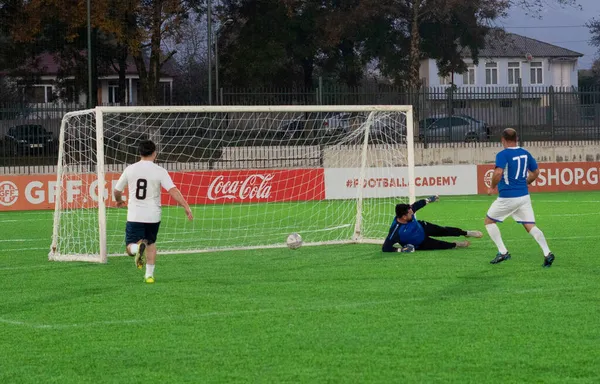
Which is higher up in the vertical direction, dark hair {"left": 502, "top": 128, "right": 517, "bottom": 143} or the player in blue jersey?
dark hair {"left": 502, "top": 128, "right": 517, "bottom": 143}

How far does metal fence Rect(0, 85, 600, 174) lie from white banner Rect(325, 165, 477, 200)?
126 inches

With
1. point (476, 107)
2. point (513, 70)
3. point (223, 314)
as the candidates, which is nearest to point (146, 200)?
point (223, 314)

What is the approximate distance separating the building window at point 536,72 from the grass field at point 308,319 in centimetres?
9140

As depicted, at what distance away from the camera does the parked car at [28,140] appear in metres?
30.7

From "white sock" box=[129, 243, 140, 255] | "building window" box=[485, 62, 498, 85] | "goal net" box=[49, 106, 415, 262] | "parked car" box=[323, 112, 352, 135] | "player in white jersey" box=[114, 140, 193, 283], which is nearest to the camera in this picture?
"white sock" box=[129, 243, 140, 255]

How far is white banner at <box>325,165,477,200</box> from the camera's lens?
29.1 m

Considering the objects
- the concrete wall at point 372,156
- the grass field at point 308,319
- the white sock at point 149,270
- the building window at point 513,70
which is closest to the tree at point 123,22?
the concrete wall at point 372,156

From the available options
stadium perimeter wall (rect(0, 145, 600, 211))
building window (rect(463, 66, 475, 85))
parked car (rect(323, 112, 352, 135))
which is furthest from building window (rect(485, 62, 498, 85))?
parked car (rect(323, 112, 352, 135))

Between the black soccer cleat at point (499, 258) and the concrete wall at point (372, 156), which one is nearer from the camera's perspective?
the black soccer cleat at point (499, 258)

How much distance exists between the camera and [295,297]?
38.0 ft

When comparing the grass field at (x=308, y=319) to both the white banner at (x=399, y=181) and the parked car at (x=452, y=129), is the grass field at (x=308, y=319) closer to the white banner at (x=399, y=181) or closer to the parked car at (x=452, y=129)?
the white banner at (x=399, y=181)

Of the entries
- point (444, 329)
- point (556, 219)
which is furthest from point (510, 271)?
point (556, 219)

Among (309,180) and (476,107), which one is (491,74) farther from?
(309,180)

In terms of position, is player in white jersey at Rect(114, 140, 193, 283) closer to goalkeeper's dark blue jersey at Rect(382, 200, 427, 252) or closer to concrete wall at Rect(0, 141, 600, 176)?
goalkeeper's dark blue jersey at Rect(382, 200, 427, 252)
